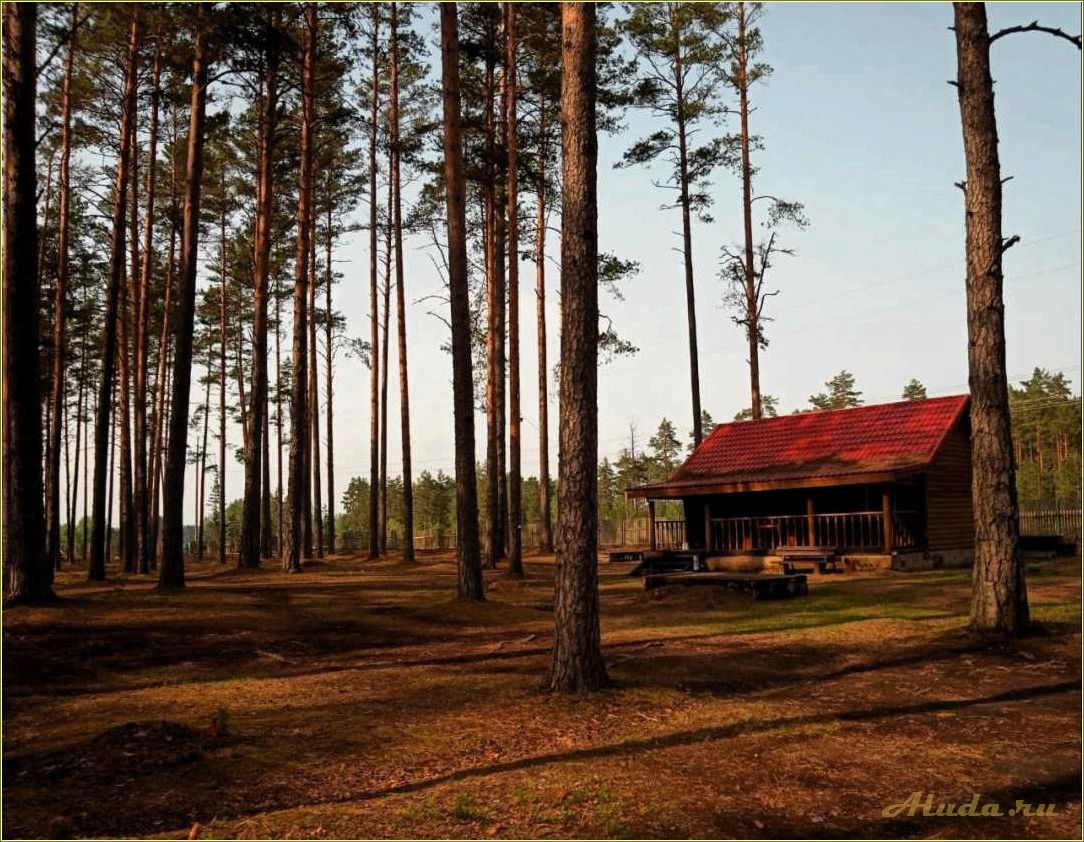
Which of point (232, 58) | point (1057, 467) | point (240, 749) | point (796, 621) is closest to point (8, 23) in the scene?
point (232, 58)

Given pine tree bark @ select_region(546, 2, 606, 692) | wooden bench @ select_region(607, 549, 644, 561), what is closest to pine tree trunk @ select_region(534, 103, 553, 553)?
wooden bench @ select_region(607, 549, 644, 561)

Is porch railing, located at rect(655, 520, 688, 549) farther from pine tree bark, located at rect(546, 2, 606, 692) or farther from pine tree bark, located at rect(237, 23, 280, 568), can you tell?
pine tree bark, located at rect(546, 2, 606, 692)

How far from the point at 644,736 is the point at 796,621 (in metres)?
7.51

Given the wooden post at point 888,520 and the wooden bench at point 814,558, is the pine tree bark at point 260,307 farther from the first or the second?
the wooden post at point 888,520

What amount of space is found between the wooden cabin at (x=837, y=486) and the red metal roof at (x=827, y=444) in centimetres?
4

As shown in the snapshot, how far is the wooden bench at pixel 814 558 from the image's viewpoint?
2167 cm

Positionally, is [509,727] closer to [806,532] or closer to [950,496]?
[806,532]

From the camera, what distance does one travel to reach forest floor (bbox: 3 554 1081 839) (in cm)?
471

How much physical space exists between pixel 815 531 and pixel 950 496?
13.6ft

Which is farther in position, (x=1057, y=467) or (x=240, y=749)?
(x=1057, y=467)

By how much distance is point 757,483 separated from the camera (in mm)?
23938

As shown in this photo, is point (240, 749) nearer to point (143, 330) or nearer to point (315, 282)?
point (143, 330)

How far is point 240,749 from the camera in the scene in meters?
5.95

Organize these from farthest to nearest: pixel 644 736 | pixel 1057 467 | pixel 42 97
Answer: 1. pixel 1057 467
2. pixel 42 97
3. pixel 644 736
